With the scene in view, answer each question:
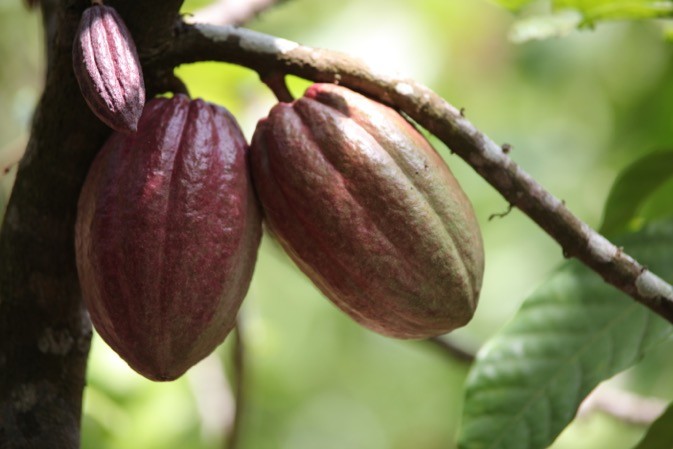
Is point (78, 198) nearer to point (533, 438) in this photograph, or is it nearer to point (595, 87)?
point (533, 438)

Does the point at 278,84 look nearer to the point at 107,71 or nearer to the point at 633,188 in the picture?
the point at 107,71

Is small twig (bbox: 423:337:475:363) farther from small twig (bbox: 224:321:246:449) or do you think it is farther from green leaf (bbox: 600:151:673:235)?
green leaf (bbox: 600:151:673:235)

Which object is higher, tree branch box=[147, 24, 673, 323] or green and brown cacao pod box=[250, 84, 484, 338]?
tree branch box=[147, 24, 673, 323]

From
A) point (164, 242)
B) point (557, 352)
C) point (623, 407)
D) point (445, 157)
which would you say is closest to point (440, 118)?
point (164, 242)

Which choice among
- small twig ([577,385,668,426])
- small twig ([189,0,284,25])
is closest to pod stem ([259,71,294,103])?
small twig ([189,0,284,25])

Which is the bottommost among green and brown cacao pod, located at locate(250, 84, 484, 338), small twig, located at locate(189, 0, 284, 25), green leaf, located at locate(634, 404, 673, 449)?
green leaf, located at locate(634, 404, 673, 449)

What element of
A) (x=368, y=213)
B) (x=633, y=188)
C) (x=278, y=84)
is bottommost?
(x=368, y=213)
